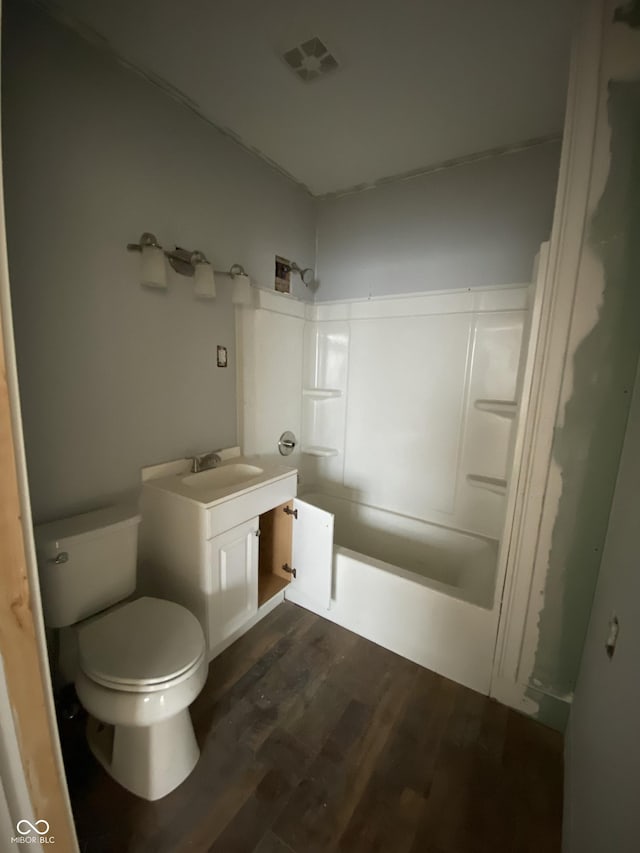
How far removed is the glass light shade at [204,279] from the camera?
1.62 metres

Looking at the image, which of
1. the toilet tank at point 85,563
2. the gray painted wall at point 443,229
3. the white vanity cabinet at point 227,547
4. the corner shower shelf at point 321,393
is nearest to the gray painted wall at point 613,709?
the white vanity cabinet at point 227,547

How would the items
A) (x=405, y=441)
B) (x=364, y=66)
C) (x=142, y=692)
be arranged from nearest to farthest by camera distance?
(x=142, y=692) → (x=364, y=66) → (x=405, y=441)

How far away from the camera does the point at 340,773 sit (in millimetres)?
1192

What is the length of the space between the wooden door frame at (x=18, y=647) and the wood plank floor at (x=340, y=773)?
A: 55 centimetres

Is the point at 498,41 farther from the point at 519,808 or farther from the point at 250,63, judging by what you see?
the point at 519,808

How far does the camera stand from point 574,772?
109 centimetres

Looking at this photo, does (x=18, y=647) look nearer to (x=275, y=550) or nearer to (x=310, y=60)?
(x=275, y=550)

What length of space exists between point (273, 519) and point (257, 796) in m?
1.09

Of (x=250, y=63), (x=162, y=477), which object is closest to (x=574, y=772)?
(x=162, y=477)

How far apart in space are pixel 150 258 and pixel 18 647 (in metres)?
1.37

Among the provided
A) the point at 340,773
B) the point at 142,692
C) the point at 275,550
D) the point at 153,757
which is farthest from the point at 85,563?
the point at 340,773

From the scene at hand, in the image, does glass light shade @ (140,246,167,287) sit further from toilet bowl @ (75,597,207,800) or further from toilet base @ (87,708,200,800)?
toilet base @ (87,708,200,800)

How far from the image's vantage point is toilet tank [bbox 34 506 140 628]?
119cm

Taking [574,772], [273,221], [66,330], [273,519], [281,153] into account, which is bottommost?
[574,772]
